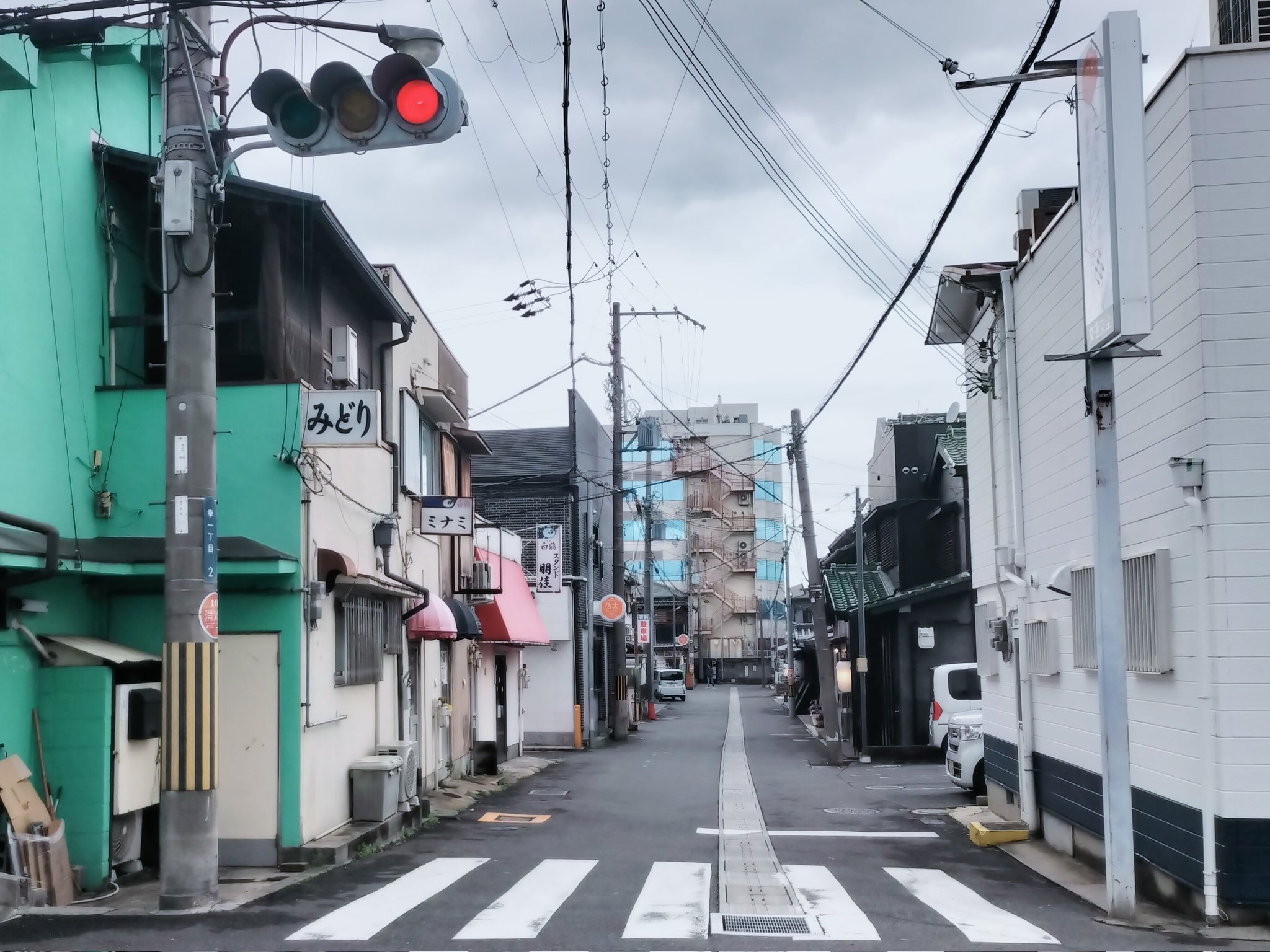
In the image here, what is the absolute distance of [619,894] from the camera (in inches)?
415

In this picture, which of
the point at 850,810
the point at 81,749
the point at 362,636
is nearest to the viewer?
the point at 81,749

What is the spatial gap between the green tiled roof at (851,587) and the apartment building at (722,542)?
46408mm

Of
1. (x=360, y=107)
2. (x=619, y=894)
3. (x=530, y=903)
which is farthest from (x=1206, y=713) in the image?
(x=360, y=107)

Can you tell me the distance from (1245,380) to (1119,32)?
285 centimetres

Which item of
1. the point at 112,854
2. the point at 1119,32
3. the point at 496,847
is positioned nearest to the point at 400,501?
the point at 496,847

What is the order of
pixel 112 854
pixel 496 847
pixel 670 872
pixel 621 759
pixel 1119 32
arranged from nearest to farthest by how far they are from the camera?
pixel 1119 32
pixel 112 854
pixel 670 872
pixel 496 847
pixel 621 759

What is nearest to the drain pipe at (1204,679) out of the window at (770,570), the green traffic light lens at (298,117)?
the green traffic light lens at (298,117)

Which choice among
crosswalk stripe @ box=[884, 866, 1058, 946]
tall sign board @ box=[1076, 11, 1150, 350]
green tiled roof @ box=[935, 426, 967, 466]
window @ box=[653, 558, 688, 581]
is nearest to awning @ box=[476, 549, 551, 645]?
green tiled roof @ box=[935, 426, 967, 466]

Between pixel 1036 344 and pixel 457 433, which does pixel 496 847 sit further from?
pixel 457 433

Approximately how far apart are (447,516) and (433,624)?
1765 mm

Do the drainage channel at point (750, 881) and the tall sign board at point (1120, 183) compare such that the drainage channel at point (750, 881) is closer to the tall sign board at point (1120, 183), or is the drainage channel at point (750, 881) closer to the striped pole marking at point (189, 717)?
the striped pole marking at point (189, 717)

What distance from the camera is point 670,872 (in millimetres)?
11867

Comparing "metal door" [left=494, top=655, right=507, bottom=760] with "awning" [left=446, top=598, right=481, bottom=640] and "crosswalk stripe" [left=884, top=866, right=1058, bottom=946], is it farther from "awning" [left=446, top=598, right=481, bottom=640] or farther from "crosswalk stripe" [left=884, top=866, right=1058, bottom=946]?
"crosswalk stripe" [left=884, top=866, right=1058, bottom=946]

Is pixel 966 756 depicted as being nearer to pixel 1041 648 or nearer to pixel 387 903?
pixel 1041 648
